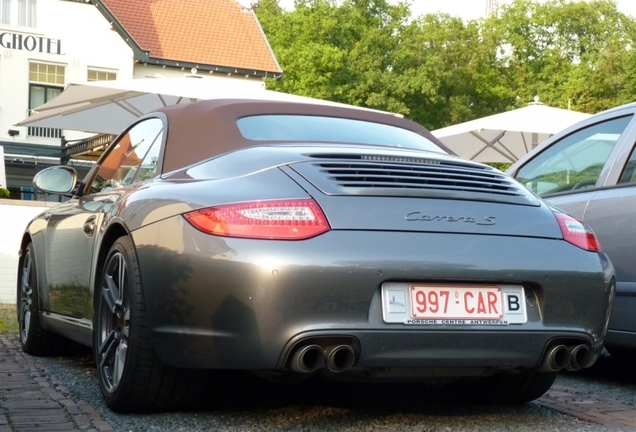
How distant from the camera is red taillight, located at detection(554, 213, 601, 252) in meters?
3.85

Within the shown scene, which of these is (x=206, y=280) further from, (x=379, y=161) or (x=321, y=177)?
(x=379, y=161)

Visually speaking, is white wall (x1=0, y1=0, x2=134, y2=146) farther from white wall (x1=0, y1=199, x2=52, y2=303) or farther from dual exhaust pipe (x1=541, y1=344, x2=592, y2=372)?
dual exhaust pipe (x1=541, y1=344, x2=592, y2=372)

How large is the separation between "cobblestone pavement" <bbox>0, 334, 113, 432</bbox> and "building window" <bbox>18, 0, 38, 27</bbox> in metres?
27.4

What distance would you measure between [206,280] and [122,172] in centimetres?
176

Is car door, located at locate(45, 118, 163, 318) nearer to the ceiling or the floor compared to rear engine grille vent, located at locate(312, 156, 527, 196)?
nearer to the floor

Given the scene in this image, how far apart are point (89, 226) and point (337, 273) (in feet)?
5.89

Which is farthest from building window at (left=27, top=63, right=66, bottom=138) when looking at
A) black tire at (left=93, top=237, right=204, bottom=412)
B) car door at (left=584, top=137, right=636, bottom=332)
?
black tire at (left=93, top=237, right=204, bottom=412)

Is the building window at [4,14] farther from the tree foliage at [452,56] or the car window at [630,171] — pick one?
the car window at [630,171]

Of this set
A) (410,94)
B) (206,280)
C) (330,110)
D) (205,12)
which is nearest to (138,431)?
(206,280)

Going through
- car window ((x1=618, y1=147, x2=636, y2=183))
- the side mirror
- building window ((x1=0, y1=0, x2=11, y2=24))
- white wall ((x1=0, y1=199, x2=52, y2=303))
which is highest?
building window ((x1=0, y1=0, x2=11, y2=24))

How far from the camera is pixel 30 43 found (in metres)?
31.1

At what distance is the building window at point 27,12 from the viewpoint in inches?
1226

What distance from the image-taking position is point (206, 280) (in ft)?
11.4

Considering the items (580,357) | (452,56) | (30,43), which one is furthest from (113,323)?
(452,56)
